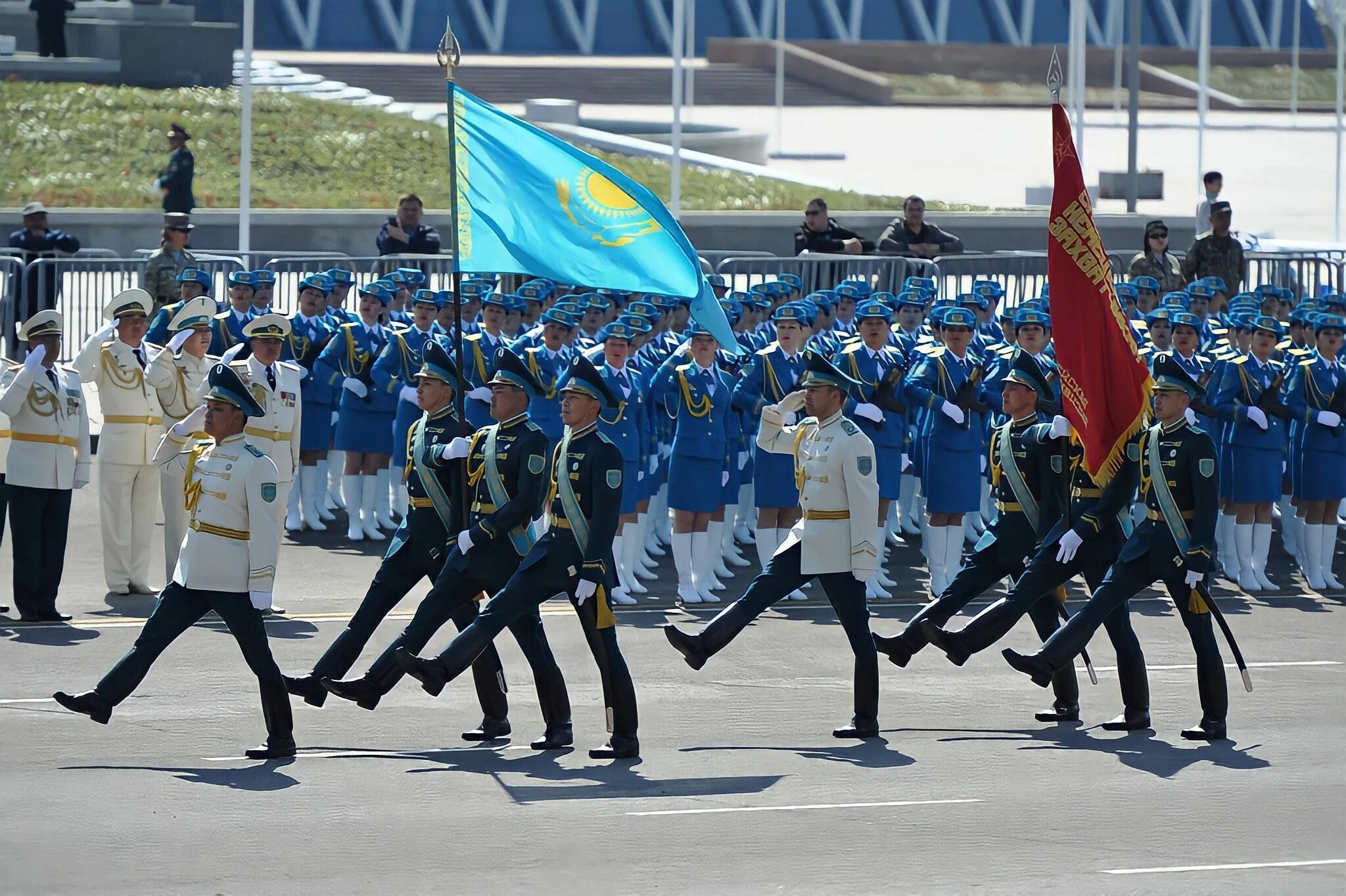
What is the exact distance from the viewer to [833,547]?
35.1 feet

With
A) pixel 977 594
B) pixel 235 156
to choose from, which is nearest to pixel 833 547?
pixel 977 594

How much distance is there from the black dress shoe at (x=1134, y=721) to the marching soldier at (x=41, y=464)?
6582 mm

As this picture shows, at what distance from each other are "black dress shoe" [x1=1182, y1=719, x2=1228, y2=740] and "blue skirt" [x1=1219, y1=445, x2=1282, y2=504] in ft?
16.9

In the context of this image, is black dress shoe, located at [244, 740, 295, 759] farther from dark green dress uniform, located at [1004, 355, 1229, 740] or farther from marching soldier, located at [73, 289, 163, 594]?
marching soldier, located at [73, 289, 163, 594]

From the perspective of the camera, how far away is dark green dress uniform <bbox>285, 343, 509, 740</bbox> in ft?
34.0

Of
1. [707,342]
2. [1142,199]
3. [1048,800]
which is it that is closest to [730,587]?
[707,342]

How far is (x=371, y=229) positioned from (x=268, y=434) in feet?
45.3

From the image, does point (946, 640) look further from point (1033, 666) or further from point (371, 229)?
point (371, 229)

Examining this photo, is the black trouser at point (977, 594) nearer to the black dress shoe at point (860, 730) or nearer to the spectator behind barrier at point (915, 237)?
the black dress shoe at point (860, 730)

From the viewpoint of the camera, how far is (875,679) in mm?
10656

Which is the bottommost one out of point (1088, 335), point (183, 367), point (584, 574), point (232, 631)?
point (232, 631)

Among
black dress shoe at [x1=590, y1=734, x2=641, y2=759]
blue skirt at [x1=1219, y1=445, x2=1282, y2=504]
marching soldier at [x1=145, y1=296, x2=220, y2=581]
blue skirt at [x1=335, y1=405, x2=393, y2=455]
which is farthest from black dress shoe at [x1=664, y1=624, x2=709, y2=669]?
blue skirt at [x1=1219, y1=445, x2=1282, y2=504]

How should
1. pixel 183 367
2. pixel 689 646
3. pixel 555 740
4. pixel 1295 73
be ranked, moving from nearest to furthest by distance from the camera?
pixel 555 740 → pixel 689 646 → pixel 183 367 → pixel 1295 73

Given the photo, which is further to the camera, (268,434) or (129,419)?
(268,434)
